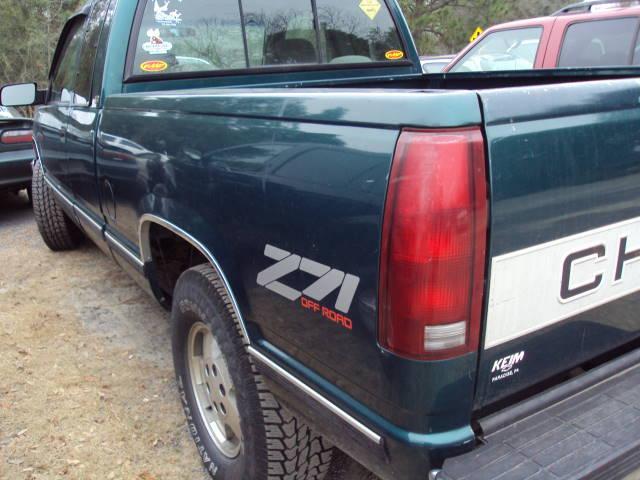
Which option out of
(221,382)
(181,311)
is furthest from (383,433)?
(181,311)

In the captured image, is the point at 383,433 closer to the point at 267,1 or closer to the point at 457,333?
the point at 457,333

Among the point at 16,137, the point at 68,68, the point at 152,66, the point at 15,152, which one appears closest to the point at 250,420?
the point at 152,66

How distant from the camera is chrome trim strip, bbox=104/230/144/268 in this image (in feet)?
8.70

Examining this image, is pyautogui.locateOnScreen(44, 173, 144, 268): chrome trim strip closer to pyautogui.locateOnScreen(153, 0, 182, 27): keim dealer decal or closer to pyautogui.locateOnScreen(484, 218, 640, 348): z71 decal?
pyautogui.locateOnScreen(153, 0, 182, 27): keim dealer decal

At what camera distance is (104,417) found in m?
2.69

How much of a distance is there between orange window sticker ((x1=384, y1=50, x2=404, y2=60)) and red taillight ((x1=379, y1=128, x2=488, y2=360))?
2.56 meters

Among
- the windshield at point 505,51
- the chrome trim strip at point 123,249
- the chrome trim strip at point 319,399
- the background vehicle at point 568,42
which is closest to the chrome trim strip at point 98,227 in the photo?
the chrome trim strip at point 123,249

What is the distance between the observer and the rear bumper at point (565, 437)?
1.26 metres

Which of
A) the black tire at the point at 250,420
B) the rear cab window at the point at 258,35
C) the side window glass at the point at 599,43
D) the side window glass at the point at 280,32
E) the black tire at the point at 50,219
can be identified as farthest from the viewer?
the side window glass at the point at 599,43

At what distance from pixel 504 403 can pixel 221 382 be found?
3.61 feet

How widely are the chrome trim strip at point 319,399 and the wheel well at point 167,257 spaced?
0.80m

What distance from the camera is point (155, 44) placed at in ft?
9.03

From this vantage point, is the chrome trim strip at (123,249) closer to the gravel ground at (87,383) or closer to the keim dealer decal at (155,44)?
the gravel ground at (87,383)

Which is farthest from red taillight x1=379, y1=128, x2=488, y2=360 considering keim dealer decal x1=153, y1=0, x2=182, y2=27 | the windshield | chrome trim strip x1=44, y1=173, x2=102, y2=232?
the windshield
